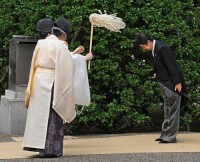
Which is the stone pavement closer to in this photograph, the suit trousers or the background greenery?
the suit trousers

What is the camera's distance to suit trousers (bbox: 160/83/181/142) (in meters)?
9.17

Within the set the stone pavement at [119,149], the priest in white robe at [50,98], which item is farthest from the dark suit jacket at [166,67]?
the priest in white robe at [50,98]

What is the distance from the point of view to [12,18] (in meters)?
11.5

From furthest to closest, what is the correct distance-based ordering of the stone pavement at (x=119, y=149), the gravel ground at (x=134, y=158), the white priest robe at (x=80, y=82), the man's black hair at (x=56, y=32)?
1. the white priest robe at (x=80, y=82)
2. the man's black hair at (x=56, y=32)
3. the stone pavement at (x=119, y=149)
4. the gravel ground at (x=134, y=158)

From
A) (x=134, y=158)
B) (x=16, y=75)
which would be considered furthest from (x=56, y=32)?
(x=16, y=75)

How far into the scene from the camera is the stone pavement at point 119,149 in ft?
26.5

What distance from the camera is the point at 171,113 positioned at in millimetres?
9266

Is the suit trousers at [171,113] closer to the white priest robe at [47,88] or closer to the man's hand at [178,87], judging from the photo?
the man's hand at [178,87]

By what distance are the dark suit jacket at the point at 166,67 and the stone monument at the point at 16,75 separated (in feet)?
8.90

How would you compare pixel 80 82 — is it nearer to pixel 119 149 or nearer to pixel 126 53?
pixel 119 149

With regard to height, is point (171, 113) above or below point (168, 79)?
below

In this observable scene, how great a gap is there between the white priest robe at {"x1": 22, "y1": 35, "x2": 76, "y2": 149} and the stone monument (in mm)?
2604

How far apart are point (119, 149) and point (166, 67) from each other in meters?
1.40

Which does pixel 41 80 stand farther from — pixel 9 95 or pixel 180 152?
pixel 9 95
